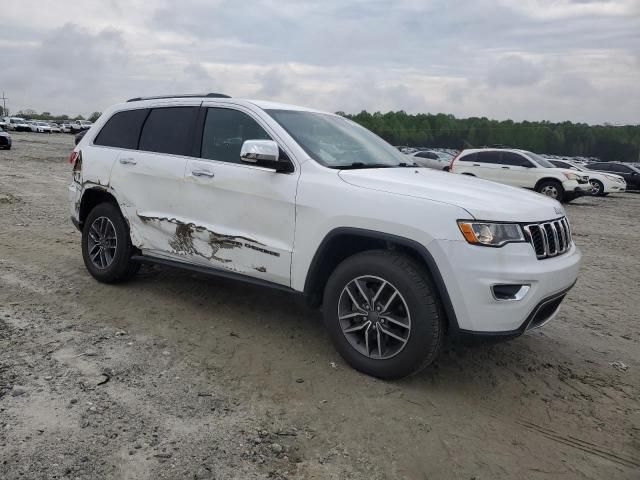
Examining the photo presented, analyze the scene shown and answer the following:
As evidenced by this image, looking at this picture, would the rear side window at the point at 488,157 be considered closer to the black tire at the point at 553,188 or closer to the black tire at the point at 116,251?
the black tire at the point at 553,188

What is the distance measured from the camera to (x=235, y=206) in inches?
171

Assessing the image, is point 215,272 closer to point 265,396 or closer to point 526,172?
point 265,396

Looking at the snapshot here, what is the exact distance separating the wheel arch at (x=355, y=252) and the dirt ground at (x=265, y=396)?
0.54m

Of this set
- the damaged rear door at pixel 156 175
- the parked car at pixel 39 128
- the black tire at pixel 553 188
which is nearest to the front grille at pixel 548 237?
the damaged rear door at pixel 156 175

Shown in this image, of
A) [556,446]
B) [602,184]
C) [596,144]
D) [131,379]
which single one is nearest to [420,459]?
[556,446]

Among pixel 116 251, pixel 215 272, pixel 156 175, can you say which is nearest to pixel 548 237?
pixel 215 272

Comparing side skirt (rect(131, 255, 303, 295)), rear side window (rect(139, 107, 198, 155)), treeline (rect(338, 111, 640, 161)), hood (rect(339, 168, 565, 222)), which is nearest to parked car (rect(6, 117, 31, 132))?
treeline (rect(338, 111, 640, 161))

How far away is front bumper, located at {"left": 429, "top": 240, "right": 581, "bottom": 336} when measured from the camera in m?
3.34

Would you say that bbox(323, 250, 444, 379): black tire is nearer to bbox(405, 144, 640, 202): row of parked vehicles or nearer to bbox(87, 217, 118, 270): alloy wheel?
bbox(87, 217, 118, 270): alloy wheel

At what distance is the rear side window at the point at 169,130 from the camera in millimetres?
4887

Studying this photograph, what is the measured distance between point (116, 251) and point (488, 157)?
1529cm

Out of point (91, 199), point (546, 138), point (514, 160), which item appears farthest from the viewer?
point (546, 138)

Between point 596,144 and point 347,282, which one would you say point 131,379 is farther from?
point 596,144

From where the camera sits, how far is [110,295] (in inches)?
207
